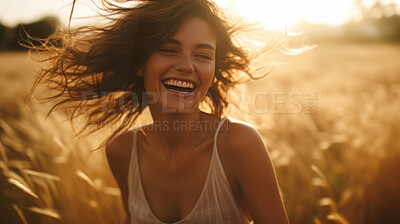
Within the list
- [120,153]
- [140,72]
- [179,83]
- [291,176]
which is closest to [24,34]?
[140,72]

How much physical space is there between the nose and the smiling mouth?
0.07 meters

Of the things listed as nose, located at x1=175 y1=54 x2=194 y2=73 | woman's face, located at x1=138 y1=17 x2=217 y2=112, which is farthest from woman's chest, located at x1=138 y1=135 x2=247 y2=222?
nose, located at x1=175 y1=54 x2=194 y2=73

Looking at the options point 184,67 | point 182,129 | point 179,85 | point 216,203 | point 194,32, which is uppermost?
point 194,32

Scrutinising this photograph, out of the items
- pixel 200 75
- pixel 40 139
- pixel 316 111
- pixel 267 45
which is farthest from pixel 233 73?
pixel 316 111

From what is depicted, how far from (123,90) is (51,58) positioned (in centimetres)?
57

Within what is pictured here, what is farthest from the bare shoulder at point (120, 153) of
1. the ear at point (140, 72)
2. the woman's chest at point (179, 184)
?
the ear at point (140, 72)

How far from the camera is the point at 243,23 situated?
1.89 metres

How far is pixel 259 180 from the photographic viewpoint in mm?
1374

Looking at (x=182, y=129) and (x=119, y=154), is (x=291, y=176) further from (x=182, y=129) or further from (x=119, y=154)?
(x=119, y=154)

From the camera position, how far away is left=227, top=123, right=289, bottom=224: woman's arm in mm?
1378

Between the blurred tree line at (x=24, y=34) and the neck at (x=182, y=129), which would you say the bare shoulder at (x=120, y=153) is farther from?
the blurred tree line at (x=24, y=34)

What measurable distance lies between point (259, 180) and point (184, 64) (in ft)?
2.43

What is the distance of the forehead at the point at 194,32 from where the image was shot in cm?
148

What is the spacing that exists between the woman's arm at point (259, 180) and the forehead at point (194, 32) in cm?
58
